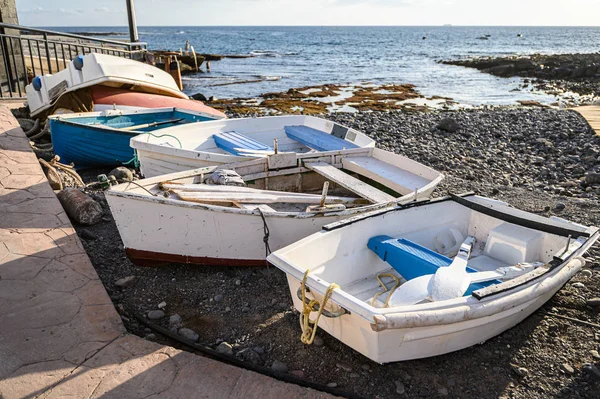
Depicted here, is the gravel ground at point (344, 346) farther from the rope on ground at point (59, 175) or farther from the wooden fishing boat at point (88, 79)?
the wooden fishing boat at point (88, 79)

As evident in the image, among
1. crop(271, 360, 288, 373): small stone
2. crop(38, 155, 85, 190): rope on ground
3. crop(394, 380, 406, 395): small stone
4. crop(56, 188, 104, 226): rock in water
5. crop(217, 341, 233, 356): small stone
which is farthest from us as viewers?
crop(38, 155, 85, 190): rope on ground

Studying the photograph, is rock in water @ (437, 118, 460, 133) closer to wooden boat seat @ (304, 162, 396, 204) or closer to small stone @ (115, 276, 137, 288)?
wooden boat seat @ (304, 162, 396, 204)

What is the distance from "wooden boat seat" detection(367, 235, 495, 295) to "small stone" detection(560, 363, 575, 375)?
32.9 inches

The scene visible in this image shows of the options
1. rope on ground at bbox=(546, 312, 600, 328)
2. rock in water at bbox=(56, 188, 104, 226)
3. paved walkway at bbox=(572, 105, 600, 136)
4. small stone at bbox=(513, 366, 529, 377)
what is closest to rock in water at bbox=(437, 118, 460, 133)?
paved walkway at bbox=(572, 105, 600, 136)

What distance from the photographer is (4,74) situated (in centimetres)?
1172

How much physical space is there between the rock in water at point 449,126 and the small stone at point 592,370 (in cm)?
932

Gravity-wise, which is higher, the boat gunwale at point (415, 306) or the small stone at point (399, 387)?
the boat gunwale at point (415, 306)

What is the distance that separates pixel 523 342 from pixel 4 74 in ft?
43.2

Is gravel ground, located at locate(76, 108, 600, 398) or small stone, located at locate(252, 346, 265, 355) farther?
small stone, located at locate(252, 346, 265, 355)

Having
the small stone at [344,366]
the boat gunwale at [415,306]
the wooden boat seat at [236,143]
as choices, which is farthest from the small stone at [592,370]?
the wooden boat seat at [236,143]

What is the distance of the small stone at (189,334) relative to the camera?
12.7ft

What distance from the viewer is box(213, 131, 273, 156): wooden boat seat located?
6.55 meters

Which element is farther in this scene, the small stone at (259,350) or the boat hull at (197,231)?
the boat hull at (197,231)

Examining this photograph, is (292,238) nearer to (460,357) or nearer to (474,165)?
(460,357)
